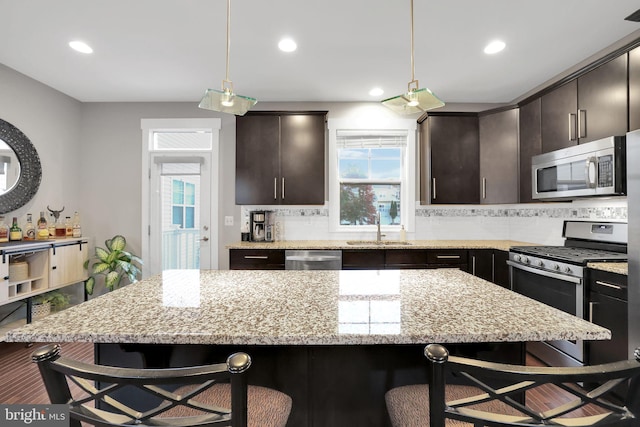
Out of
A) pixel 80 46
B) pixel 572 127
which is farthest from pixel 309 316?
pixel 80 46

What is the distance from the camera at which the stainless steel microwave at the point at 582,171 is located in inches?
89.4

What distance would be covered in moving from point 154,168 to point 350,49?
2785mm

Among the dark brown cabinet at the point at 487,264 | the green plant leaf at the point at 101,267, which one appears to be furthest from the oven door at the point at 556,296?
the green plant leaf at the point at 101,267

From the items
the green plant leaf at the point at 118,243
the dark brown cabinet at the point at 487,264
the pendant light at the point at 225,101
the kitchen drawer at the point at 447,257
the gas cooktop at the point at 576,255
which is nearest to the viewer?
the pendant light at the point at 225,101

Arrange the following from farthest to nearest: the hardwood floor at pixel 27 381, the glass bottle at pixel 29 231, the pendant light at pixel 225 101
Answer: the glass bottle at pixel 29 231
the hardwood floor at pixel 27 381
the pendant light at pixel 225 101

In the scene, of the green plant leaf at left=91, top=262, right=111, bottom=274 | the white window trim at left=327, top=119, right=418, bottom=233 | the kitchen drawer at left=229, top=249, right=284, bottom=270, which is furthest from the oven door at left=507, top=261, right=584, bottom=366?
the green plant leaf at left=91, top=262, right=111, bottom=274

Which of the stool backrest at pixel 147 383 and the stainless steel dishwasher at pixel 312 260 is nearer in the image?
the stool backrest at pixel 147 383

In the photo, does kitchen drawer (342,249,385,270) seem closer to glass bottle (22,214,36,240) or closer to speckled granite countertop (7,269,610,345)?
speckled granite countertop (7,269,610,345)

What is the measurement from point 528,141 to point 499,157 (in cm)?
A: 33

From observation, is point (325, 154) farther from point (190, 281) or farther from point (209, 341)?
point (209, 341)

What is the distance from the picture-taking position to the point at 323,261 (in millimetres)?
3400

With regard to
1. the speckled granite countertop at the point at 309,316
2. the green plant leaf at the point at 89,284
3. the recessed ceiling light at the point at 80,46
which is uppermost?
the recessed ceiling light at the point at 80,46

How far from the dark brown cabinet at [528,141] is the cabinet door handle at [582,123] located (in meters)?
0.47

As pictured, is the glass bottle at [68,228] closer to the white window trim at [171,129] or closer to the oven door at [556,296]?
the white window trim at [171,129]
